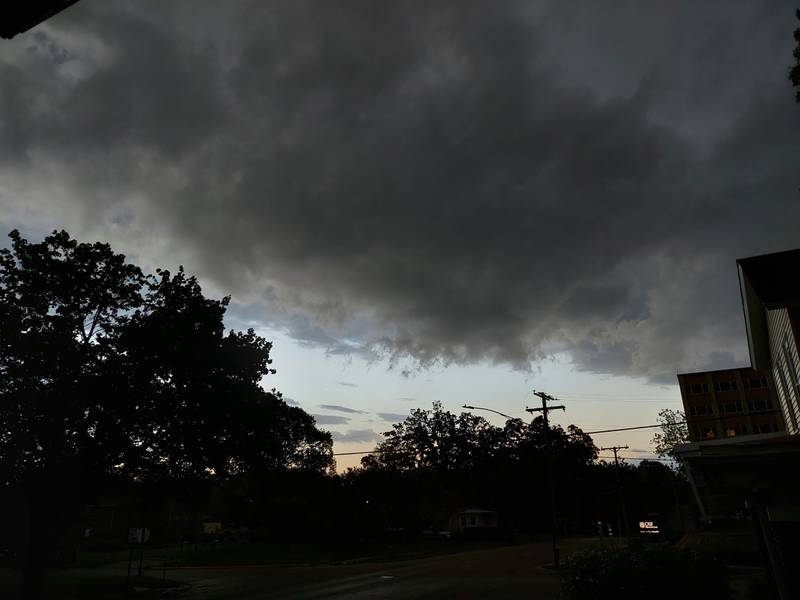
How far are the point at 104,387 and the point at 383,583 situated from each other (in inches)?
634

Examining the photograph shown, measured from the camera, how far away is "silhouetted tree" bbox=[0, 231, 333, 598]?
2083 centimetres

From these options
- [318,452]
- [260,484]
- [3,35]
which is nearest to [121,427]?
[3,35]

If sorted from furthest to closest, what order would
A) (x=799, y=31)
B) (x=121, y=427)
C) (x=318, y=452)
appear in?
(x=318, y=452)
(x=121, y=427)
(x=799, y=31)

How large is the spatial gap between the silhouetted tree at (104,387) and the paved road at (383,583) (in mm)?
6035

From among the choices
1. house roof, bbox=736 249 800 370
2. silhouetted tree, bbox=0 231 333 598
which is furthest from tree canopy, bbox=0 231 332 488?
house roof, bbox=736 249 800 370

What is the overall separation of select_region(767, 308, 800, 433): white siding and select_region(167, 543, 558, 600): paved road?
10.9 m

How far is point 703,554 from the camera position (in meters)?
13.9

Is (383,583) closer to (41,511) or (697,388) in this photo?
(41,511)

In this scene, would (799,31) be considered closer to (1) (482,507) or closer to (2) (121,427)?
(2) (121,427)

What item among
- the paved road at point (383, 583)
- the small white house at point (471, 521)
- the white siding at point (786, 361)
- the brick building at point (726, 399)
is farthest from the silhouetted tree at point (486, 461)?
the white siding at point (786, 361)

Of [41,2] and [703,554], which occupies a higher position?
[41,2]

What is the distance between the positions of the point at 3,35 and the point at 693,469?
10.4 m

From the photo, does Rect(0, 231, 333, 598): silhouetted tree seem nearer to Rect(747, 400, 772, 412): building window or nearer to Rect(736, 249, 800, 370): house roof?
Rect(736, 249, 800, 370): house roof

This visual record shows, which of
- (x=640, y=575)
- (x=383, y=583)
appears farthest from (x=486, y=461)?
(x=640, y=575)
